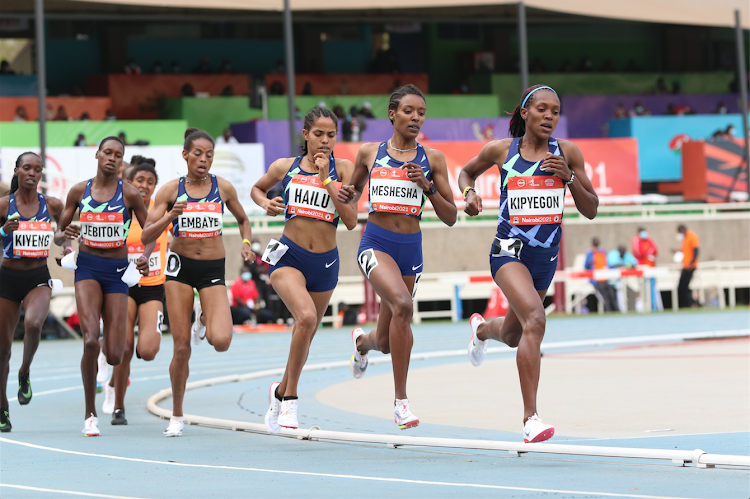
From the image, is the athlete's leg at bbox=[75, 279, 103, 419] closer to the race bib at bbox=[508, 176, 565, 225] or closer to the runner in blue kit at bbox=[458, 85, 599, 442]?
the runner in blue kit at bbox=[458, 85, 599, 442]

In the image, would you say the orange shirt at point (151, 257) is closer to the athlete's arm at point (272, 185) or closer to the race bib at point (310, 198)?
the athlete's arm at point (272, 185)

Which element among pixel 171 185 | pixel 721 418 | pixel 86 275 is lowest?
Result: pixel 721 418

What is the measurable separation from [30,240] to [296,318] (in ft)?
10.4

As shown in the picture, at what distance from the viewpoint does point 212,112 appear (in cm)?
3319

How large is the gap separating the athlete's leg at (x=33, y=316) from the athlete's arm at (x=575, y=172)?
16.3 ft

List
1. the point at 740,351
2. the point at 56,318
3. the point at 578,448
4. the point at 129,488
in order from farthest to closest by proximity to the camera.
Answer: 1. the point at 56,318
2. the point at 740,351
3. the point at 578,448
4. the point at 129,488

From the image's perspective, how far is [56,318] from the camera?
2270 cm

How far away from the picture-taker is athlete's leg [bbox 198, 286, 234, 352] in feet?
30.3

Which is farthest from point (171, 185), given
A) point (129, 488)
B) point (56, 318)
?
point (56, 318)

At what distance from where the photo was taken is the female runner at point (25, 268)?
10086 mm

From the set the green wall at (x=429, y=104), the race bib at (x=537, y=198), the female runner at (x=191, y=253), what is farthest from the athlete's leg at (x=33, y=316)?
the green wall at (x=429, y=104)

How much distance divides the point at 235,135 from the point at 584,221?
1031cm

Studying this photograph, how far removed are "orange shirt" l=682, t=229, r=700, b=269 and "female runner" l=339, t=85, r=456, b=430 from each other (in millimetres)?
19717

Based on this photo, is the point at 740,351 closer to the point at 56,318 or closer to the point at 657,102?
the point at 56,318
